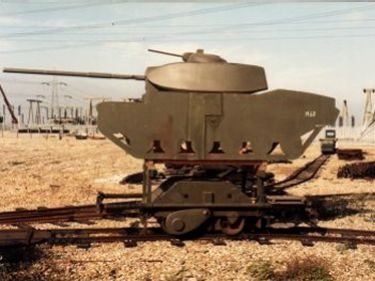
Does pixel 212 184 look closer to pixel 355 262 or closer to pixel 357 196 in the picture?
pixel 355 262

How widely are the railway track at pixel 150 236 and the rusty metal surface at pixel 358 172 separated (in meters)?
11.2

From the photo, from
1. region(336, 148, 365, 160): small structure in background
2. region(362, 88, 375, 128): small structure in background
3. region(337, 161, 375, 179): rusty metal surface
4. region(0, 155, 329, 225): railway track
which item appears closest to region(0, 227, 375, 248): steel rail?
region(0, 155, 329, 225): railway track

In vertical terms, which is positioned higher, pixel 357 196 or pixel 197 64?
pixel 197 64

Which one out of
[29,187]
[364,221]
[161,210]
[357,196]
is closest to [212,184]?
[161,210]

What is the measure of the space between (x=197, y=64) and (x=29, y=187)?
31.7 ft

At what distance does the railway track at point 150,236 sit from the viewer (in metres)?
10.5

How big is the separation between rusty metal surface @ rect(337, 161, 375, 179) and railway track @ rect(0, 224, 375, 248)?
11.2 m

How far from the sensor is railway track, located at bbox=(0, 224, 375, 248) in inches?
412

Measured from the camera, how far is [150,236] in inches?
434

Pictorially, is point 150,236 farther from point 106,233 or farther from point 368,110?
point 368,110

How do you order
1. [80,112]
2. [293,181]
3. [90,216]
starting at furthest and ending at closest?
[80,112]
[293,181]
[90,216]

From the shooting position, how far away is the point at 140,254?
10.0m

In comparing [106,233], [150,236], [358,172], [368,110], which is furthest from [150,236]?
[368,110]

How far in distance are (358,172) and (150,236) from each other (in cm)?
1381
